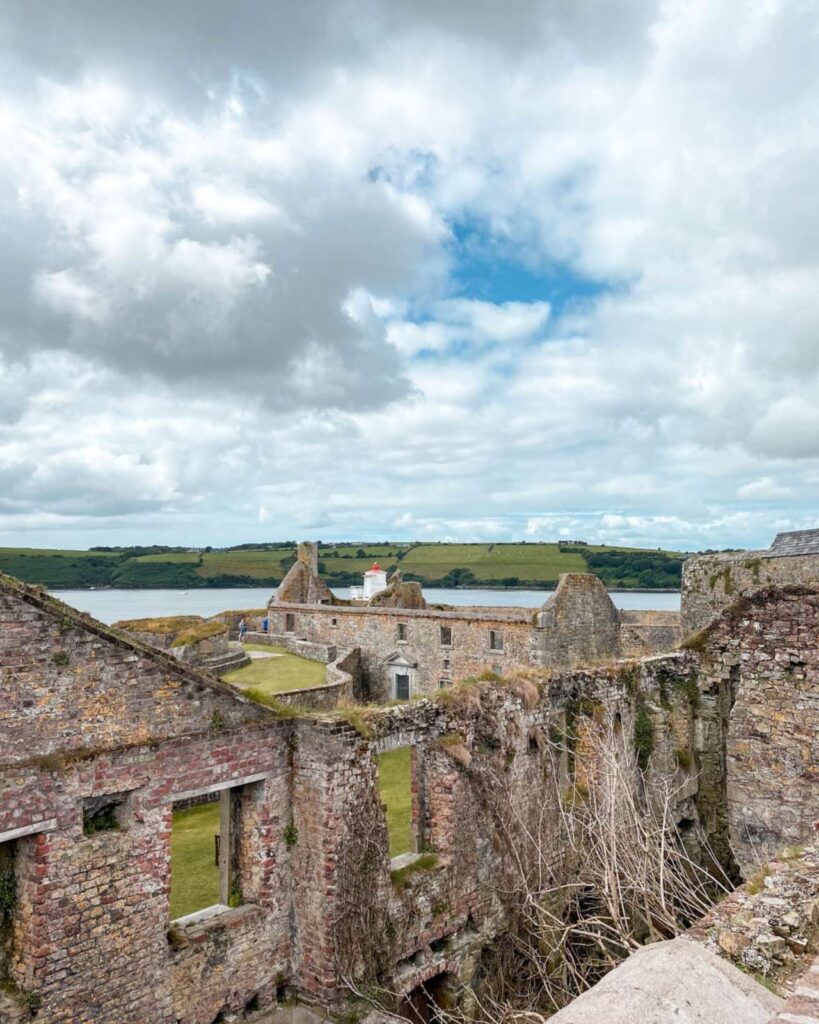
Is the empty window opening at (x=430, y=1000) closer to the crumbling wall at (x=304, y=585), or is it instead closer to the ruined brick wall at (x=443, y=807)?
the ruined brick wall at (x=443, y=807)

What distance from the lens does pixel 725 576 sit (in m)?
20.9

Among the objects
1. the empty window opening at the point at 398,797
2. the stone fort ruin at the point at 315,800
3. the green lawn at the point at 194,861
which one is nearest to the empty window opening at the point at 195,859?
the green lawn at the point at 194,861

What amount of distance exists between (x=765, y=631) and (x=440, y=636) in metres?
20.8

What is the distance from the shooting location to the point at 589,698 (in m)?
15.0

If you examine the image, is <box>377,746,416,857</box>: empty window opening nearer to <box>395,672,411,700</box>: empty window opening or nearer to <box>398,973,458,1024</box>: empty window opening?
<box>398,973,458,1024</box>: empty window opening

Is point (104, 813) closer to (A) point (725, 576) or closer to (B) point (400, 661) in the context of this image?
(A) point (725, 576)

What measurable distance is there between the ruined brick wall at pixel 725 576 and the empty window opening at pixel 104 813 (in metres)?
14.5

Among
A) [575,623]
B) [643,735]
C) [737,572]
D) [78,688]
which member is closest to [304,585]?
[575,623]

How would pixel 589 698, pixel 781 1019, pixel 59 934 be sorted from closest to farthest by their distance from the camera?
pixel 781 1019 → pixel 59 934 → pixel 589 698

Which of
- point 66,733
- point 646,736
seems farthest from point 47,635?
point 646,736

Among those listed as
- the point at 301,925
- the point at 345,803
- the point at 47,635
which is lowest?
the point at 301,925

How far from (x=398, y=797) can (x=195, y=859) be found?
543 centimetres

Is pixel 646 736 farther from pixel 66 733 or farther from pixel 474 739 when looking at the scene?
pixel 66 733

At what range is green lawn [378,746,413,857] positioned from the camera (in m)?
14.9
